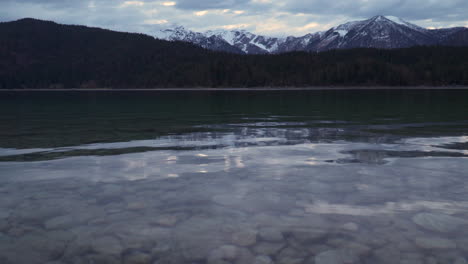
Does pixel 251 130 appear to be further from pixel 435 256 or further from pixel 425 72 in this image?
pixel 425 72

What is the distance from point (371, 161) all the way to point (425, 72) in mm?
190571

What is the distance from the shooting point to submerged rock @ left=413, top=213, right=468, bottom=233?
616 centimetres

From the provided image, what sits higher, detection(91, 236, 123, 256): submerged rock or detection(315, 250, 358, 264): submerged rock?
detection(91, 236, 123, 256): submerged rock

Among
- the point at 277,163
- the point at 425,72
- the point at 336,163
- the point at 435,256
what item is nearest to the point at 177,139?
the point at 277,163

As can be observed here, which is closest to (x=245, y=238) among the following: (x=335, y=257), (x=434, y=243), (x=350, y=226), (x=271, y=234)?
(x=271, y=234)

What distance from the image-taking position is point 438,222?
6383 mm

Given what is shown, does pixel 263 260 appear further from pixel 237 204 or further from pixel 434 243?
pixel 434 243

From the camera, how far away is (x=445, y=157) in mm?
11758

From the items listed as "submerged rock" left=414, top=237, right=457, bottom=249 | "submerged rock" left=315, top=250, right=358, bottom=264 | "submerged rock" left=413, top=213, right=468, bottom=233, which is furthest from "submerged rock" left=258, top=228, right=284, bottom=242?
"submerged rock" left=413, top=213, right=468, bottom=233

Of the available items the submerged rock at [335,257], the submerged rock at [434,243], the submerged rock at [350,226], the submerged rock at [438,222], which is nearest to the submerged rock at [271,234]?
the submerged rock at [335,257]

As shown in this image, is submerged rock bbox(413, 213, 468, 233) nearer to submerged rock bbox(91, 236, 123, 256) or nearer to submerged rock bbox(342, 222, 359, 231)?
submerged rock bbox(342, 222, 359, 231)

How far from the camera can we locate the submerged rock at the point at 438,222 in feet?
Result: 20.2

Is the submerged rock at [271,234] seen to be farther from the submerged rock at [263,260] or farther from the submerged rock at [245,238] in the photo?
the submerged rock at [263,260]

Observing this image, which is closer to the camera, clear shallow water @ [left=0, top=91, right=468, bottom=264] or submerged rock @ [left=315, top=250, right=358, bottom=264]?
submerged rock @ [left=315, top=250, right=358, bottom=264]
